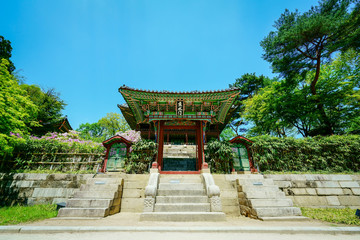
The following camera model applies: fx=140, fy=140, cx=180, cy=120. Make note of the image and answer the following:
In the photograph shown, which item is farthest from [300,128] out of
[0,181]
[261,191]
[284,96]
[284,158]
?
[0,181]

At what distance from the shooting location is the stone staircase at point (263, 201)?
439cm

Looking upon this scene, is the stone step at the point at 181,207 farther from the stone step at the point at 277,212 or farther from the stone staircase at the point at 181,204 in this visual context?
the stone step at the point at 277,212

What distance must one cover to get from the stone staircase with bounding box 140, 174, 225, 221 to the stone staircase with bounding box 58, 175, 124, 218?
58.8 inches

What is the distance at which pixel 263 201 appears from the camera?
4.89m

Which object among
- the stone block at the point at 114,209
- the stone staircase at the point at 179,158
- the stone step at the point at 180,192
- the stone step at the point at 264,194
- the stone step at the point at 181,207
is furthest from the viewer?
the stone staircase at the point at 179,158

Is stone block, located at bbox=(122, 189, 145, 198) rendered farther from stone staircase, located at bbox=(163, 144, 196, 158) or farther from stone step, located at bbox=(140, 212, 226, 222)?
stone staircase, located at bbox=(163, 144, 196, 158)

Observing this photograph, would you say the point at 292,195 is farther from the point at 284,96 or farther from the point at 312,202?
the point at 284,96

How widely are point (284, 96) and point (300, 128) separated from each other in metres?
4.37

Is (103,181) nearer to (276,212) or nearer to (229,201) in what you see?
(229,201)

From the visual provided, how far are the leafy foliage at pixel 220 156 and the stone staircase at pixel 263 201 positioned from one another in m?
1.78

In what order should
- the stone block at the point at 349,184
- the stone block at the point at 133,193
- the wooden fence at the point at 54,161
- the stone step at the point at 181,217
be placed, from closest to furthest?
the stone step at the point at 181,217
the stone block at the point at 133,193
the stone block at the point at 349,184
the wooden fence at the point at 54,161

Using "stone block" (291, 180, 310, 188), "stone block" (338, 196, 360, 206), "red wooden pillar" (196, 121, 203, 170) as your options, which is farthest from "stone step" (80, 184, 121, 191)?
"stone block" (338, 196, 360, 206)

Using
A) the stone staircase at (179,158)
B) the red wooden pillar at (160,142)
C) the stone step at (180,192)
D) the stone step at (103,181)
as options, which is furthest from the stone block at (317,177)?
the stone step at (103,181)

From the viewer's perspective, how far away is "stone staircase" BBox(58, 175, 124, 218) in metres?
4.49
